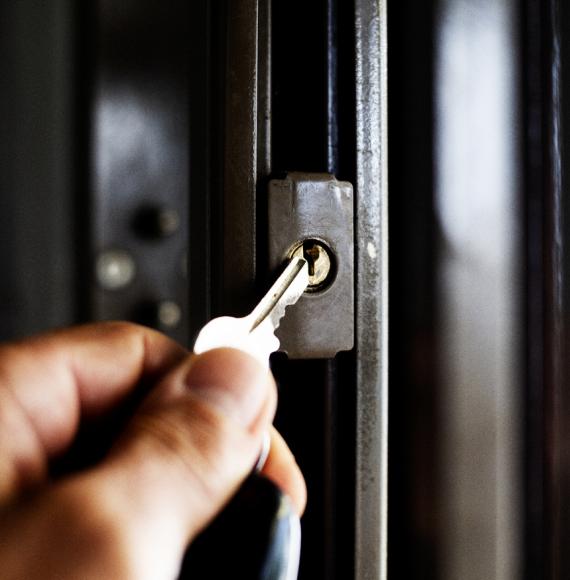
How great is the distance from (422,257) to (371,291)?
0.14 ft

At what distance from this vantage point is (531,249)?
0.46 m

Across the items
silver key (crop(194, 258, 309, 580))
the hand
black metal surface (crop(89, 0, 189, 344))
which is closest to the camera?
the hand

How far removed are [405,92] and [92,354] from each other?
0.25 m

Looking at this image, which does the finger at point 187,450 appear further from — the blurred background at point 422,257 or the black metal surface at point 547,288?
the black metal surface at point 547,288

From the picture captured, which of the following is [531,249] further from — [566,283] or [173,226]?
[173,226]

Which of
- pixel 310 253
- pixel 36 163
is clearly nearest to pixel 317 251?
pixel 310 253

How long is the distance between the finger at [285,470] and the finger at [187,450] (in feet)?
0.14

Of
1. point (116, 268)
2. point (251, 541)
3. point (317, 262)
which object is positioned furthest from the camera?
point (116, 268)

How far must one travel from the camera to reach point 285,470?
0.39m

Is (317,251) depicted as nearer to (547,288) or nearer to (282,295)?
(282,295)

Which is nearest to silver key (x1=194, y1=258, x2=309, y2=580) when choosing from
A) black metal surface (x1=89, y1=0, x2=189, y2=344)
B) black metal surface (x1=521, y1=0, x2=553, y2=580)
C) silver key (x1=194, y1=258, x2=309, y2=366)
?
silver key (x1=194, y1=258, x2=309, y2=366)

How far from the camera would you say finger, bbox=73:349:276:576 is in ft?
0.95

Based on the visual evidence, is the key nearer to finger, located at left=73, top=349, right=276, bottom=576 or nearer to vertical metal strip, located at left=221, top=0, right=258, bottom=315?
finger, located at left=73, top=349, right=276, bottom=576

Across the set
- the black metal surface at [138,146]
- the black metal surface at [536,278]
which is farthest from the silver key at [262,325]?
the black metal surface at [138,146]
